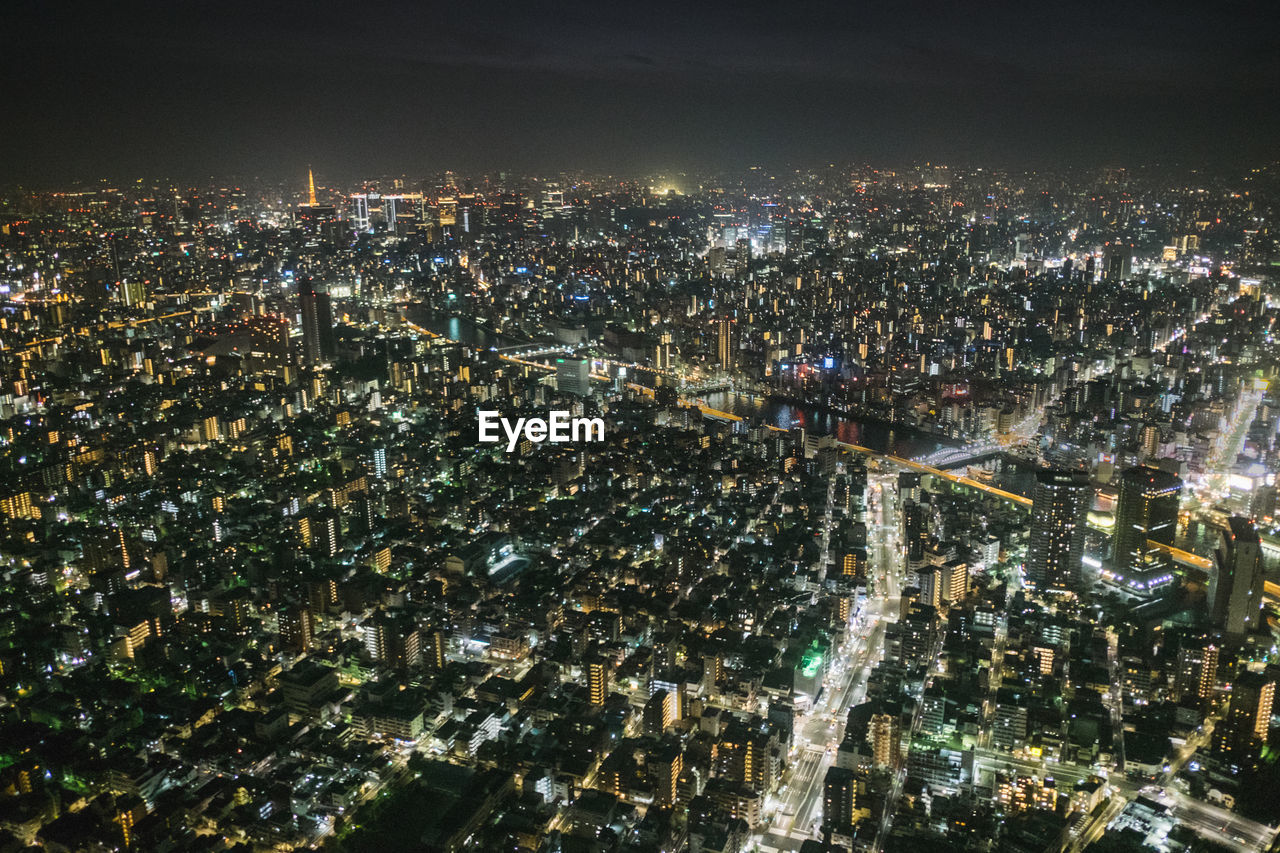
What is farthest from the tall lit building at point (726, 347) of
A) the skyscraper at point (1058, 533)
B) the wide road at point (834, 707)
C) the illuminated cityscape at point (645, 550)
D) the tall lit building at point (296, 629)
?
the tall lit building at point (296, 629)

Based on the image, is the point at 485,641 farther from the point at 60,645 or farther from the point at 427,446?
the point at 427,446

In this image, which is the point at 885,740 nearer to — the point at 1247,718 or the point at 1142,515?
the point at 1247,718

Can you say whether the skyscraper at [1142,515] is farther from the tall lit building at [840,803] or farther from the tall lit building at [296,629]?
the tall lit building at [296,629]

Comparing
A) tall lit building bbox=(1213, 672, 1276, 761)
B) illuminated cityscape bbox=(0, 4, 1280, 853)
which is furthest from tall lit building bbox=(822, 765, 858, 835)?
tall lit building bbox=(1213, 672, 1276, 761)

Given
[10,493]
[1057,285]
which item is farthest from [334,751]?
[1057,285]

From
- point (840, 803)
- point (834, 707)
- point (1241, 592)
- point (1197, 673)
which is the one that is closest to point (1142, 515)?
point (1241, 592)

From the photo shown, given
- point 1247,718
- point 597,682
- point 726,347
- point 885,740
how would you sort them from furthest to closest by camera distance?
point 726,347
point 597,682
point 1247,718
point 885,740
